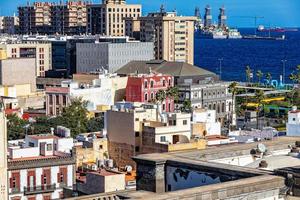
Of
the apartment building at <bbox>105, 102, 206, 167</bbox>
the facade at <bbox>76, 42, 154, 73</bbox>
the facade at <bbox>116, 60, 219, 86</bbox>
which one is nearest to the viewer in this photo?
the apartment building at <bbox>105, 102, 206, 167</bbox>

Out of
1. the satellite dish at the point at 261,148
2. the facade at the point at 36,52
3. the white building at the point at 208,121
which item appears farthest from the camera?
the facade at the point at 36,52

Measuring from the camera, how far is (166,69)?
100m

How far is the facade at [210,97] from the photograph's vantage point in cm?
8619

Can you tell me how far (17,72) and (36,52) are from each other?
88.6 ft

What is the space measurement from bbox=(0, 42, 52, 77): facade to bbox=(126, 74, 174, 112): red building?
48016 mm

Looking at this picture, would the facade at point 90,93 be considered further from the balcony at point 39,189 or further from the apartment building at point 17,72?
the balcony at point 39,189

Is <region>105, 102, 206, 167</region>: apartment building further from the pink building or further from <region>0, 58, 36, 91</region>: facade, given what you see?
<region>0, 58, 36, 91</region>: facade

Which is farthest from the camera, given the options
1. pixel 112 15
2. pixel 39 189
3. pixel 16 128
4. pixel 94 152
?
pixel 112 15

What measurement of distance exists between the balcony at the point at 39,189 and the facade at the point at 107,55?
80575 mm

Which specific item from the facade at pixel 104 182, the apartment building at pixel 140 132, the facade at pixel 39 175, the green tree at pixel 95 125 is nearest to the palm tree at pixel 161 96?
the green tree at pixel 95 125

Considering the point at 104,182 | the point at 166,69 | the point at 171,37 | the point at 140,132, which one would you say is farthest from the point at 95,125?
the point at 171,37

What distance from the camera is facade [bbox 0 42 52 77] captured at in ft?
431

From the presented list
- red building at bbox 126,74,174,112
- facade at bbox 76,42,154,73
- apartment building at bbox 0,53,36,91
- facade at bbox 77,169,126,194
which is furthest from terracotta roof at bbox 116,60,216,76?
facade at bbox 77,169,126,194

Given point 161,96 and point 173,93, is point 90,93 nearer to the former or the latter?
point 161,96
